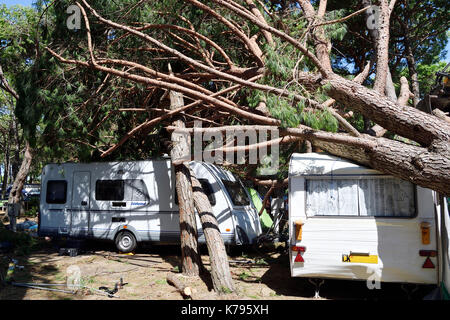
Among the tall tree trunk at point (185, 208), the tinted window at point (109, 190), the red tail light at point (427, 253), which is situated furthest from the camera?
the tinted window at point (109, 190)

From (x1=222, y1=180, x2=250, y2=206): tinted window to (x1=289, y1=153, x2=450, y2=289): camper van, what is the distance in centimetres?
355

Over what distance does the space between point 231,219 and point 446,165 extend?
5314 mm

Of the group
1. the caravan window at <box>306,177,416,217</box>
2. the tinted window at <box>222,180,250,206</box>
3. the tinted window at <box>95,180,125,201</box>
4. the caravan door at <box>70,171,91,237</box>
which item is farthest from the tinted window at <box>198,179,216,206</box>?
the caravan window at <box>306,177,416,217</box>

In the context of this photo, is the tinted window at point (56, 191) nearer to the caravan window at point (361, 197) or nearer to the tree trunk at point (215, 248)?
the tree trunk at point (215, 248)

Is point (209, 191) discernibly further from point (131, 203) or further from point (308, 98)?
point (308, 98)

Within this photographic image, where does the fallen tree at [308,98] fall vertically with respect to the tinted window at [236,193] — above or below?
above

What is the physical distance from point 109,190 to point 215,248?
4650 millimetres

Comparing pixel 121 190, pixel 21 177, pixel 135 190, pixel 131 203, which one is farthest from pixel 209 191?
pixel 21 177

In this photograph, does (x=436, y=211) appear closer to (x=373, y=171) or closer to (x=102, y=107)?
(x=373, y=171)

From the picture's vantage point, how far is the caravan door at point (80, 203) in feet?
35.0

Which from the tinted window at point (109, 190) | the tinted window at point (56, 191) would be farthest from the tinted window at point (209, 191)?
the tinted window at point (56, 191)

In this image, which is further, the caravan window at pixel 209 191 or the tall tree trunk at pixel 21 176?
the tall tree trunk at pixel 21 176

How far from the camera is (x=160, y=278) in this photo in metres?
7.71
